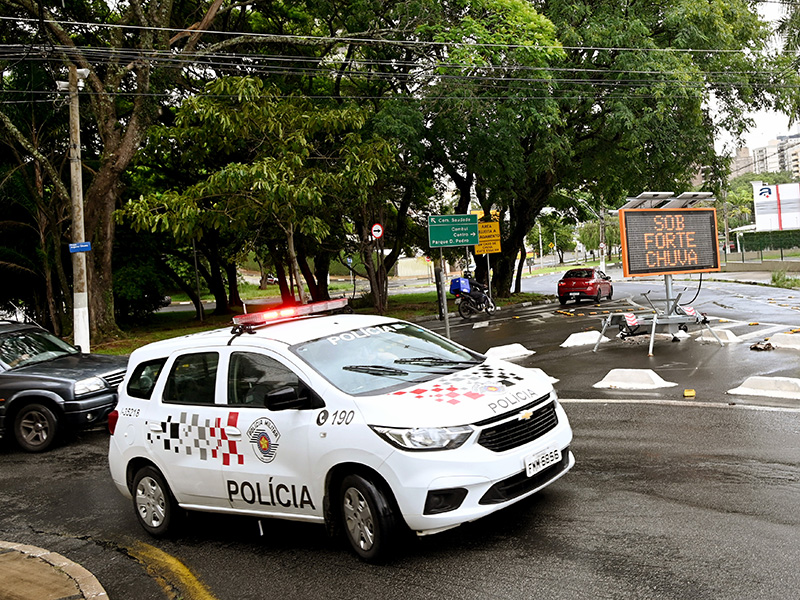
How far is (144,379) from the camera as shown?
6609 millimetres

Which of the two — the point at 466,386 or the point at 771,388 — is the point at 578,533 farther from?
the point at 771,388

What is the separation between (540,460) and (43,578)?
12.1 feet

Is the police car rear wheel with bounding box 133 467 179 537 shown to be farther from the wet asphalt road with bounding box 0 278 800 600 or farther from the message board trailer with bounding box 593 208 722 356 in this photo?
the message board trailer with bounding box 593 208 722 356

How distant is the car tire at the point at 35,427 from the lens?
10148 mm

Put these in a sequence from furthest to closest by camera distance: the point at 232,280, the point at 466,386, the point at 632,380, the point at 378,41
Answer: the point at 232,280 < the point at 378,41 < the point at 632,380 < the point at 466,386

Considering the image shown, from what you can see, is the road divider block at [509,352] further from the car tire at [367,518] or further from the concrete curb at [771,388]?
the car tire at [367,518]

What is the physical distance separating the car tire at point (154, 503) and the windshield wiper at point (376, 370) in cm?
198

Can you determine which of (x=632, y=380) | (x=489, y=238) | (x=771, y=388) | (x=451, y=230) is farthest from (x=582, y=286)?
(x=771, y=388)

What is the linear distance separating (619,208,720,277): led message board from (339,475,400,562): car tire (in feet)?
34.7

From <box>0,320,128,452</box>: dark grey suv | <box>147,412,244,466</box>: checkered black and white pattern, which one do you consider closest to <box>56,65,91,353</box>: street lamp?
<box>0,320,128,452</box>: dark grey suv

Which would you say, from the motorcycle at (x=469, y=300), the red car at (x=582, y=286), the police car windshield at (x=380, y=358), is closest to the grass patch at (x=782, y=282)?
the red car at (x=582, y=286)

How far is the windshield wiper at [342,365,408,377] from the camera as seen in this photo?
5.67 m

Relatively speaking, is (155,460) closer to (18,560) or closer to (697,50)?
(18,560)

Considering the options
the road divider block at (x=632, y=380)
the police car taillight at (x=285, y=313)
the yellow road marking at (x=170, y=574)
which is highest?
the police car taillight at (x=285, y=313)
